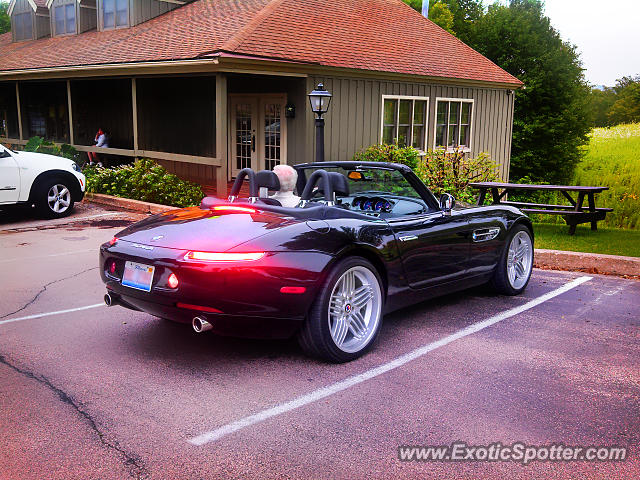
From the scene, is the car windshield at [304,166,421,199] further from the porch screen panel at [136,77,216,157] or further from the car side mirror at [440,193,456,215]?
the porch screen panel at [136,77,216,157]

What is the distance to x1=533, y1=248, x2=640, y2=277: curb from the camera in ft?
26.2

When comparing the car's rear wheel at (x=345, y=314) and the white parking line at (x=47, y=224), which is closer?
the car's rear wheel at (x=345, y=314)

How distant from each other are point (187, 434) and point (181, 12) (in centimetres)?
1817

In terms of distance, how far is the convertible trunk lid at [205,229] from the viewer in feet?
14.3

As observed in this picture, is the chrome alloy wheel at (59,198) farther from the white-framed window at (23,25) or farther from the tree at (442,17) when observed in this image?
the tree at (442,17)

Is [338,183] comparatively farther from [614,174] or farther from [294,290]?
[614,174]

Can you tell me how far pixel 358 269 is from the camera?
470 cm

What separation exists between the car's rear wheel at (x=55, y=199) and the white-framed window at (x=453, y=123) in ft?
34.2

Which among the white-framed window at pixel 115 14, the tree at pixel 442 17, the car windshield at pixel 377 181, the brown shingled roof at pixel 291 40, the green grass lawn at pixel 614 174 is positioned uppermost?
the tree at pixel 442 17

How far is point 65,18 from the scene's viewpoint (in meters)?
23.2

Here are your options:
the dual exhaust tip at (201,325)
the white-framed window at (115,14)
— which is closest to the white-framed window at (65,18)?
the white-framed window at (115,14)

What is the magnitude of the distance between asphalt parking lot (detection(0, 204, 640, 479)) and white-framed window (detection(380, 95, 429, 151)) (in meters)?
11.1

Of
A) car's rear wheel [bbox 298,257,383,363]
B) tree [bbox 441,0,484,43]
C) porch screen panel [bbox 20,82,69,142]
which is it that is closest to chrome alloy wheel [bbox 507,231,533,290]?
car's rear wheel [bbox 298,257,383,363]

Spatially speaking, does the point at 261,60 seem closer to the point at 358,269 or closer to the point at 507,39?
the point at 358,269
